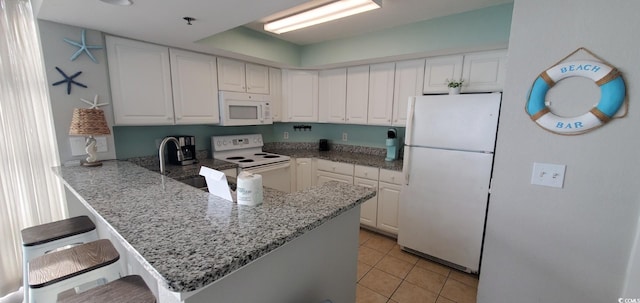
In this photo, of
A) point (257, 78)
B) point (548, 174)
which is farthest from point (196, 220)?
point (257, 78)

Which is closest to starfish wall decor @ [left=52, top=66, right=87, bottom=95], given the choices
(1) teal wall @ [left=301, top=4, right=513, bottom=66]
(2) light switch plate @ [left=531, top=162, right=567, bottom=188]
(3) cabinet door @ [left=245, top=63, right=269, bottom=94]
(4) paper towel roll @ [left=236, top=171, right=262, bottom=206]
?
(3) cabinet door @ [left=245, top=63, right=269, bottom=94]

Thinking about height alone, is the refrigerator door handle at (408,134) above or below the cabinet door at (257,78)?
below

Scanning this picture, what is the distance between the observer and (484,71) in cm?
233

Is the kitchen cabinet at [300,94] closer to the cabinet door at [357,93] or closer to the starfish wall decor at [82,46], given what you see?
the cabinet door at [357,93]

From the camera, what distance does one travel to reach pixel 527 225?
1.45 metres

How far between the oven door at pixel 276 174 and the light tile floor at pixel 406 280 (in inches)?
49.6

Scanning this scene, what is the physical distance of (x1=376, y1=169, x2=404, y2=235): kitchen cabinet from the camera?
271 cm

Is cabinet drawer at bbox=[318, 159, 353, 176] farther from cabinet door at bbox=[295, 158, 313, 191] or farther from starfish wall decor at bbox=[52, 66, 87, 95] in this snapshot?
starfish wall decor at bbox=[52, 66, 87, 95]

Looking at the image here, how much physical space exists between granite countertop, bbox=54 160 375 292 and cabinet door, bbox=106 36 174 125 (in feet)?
2.77

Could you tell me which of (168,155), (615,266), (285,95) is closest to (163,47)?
(168,155)

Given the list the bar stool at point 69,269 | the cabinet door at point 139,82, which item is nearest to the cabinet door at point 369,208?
the cabinet door at point 139,82

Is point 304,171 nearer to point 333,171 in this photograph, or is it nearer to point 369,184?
point 333,171

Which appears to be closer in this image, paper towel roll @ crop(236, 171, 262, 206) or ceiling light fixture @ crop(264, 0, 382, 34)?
paper towel roll @ crop(236, 171, 262, 206)

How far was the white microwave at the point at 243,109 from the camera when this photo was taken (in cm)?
281
